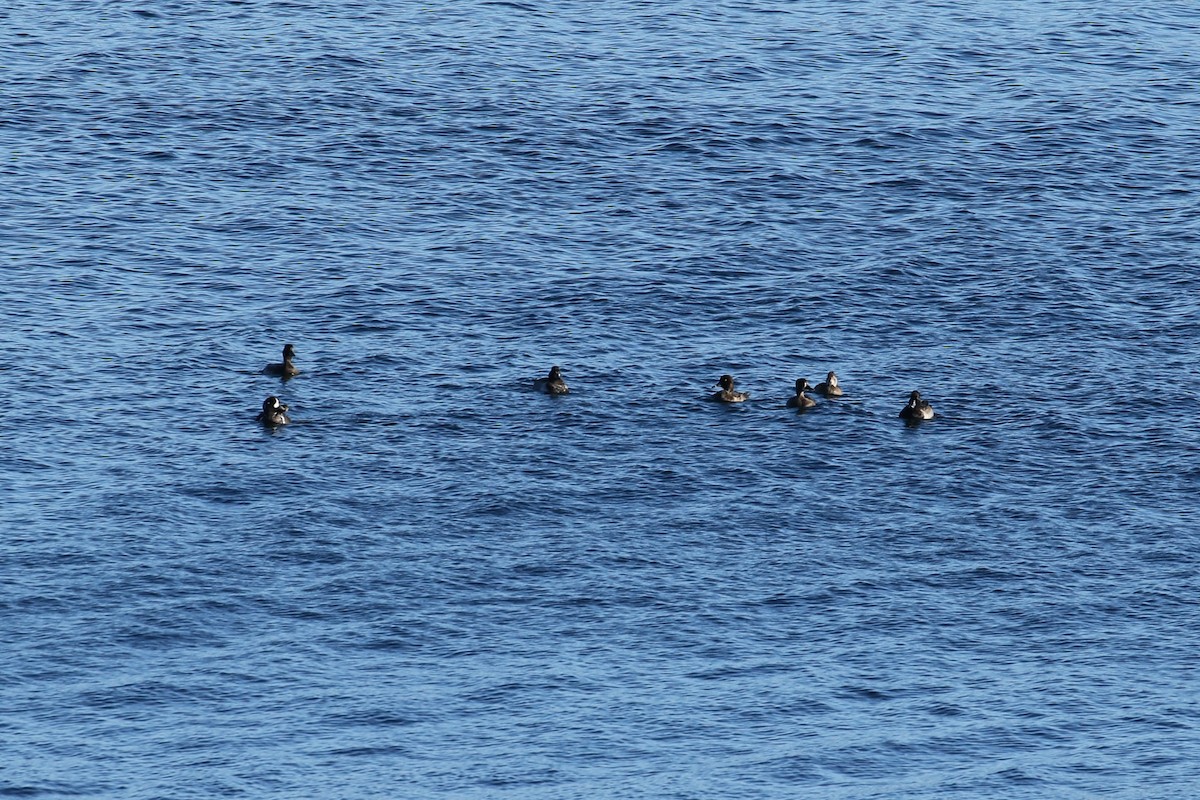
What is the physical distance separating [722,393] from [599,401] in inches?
152

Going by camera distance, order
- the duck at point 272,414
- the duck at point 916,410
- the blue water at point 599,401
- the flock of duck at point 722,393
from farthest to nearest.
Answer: the duck at point 916,410 < the flock of duck at point 722,393 < the duck at point 272,414 < the blue water at point 599,401

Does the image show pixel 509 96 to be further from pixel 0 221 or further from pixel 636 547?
pixel 636 547

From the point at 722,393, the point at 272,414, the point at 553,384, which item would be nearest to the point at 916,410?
the point at 722,393

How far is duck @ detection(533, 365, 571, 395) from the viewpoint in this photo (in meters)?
59.4

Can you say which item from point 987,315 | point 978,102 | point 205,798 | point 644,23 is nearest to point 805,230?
point 987,315

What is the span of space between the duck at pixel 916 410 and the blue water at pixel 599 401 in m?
0.74

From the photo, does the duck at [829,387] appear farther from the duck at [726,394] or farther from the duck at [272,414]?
the duck at [272,414]

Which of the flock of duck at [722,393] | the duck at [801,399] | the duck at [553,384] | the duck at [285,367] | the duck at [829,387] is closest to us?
the flock of duck at [722,393]

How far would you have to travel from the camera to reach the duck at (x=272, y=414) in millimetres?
57250

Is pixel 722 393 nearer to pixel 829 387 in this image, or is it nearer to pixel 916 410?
pixel 829 387

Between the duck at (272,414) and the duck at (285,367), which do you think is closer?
the duck at (272,414)

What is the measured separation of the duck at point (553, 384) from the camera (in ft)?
195

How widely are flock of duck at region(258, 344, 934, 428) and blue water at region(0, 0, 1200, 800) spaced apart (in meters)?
0.60

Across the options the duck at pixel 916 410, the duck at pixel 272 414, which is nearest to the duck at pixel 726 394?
the duck at pixel 916 410
